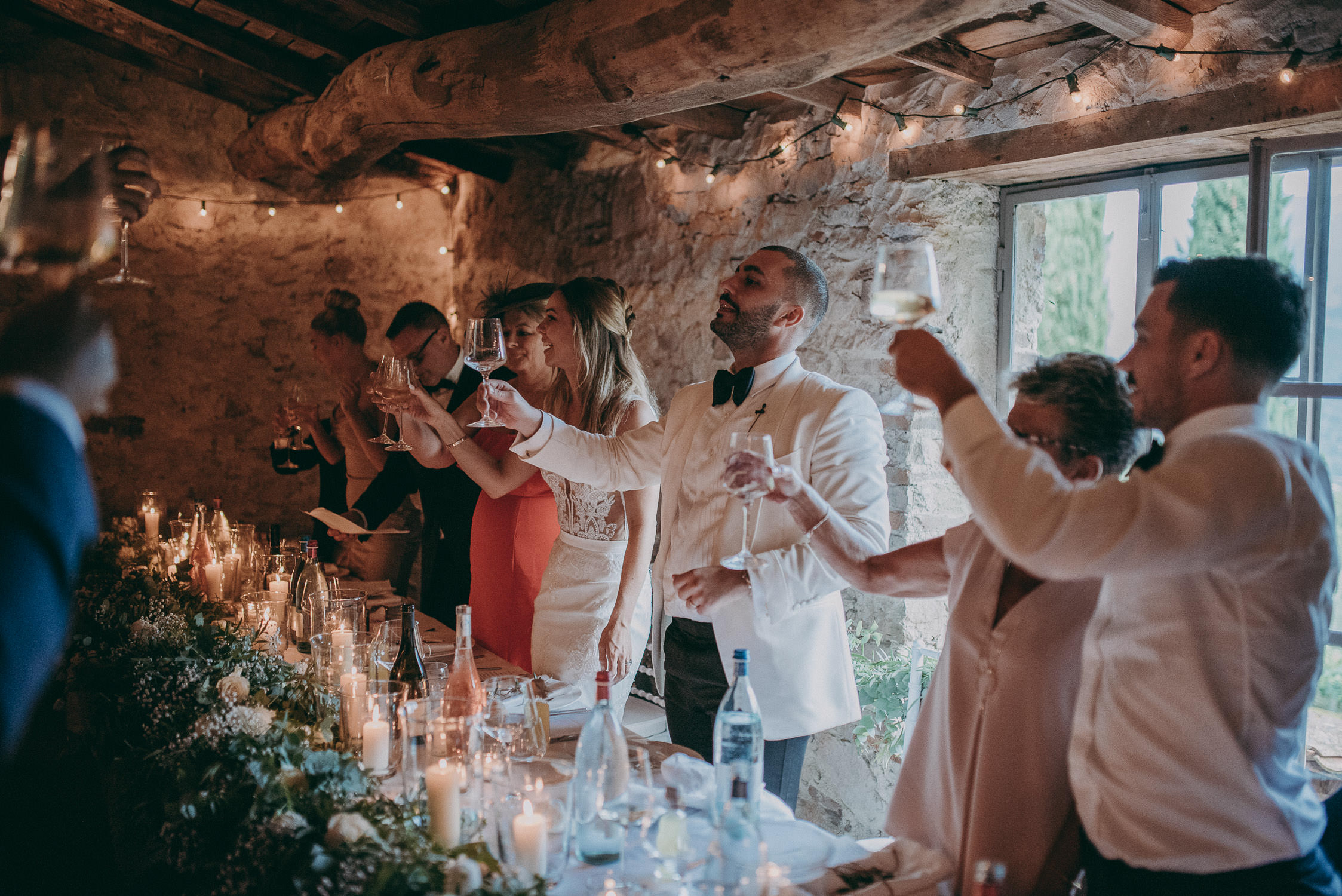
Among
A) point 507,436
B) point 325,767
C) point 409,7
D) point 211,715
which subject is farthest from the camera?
point 409,7

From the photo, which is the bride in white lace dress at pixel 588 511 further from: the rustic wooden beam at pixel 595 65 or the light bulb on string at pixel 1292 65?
the light bulb on string at pixel 1292 65

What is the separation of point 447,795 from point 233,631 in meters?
1.25

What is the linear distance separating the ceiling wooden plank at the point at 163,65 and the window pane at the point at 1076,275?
195 inches

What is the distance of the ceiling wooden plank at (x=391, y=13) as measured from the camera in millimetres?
3740

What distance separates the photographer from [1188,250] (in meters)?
2.97

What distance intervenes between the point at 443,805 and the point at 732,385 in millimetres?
1426

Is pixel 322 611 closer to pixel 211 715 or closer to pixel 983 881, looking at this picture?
pixel 211 715

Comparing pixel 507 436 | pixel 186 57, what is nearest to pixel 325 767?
pixel 507 436

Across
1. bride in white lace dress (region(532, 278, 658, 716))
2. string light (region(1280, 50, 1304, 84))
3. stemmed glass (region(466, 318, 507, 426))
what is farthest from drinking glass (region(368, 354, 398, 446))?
string light (region(1280, 50, 1304, 84))

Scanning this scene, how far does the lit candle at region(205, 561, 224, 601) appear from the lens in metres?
2.94

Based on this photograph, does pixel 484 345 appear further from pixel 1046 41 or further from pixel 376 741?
pixel 1046 41

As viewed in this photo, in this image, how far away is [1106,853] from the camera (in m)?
1.28

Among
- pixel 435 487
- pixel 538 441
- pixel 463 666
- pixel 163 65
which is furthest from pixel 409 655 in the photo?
pixel 163 65

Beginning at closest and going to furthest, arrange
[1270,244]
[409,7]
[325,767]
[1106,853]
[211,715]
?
[1106,853] < [325,767] < [211,715] < [1270,244] < [409,7]
